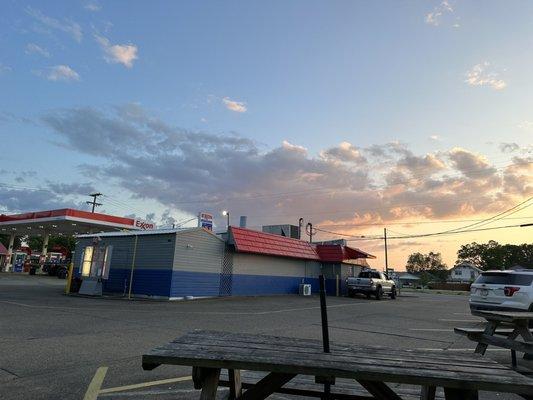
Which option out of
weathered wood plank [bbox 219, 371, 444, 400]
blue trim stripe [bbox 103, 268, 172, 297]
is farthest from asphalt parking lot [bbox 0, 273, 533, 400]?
blue trim stripe [bbox 103, 268, 172, 297]

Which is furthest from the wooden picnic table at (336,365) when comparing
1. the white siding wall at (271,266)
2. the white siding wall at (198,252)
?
the white siding wall at (271,266)

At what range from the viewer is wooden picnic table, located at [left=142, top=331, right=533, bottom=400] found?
286 cm

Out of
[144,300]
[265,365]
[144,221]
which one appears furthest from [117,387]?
[144,221]


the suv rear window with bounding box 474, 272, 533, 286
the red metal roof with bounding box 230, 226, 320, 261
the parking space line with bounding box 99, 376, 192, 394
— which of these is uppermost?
the red metal roof with bounding box 230, 226, 320, 261

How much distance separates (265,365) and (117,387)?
11.2 feet

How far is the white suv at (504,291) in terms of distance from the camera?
12625 mm

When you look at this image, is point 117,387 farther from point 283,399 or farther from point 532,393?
point 532,393

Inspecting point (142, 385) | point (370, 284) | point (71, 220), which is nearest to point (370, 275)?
point (370, 284)

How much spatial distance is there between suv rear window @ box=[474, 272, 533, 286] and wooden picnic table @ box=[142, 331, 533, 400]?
36.0 feet

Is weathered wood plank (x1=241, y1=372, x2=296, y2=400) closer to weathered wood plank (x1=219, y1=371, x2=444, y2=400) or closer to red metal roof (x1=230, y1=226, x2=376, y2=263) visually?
weathered wood plank (x1=219, y1=371, x2=444, y2=400)

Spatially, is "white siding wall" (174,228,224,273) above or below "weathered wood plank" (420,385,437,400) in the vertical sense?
above

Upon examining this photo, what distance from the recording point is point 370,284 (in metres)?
29.8

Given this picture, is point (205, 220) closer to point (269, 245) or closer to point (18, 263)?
point (269, 245)

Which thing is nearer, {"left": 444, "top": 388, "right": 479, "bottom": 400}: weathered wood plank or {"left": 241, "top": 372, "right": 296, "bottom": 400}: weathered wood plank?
{"left": 444, "top": 388, "right": 479, "bottom": 400}: weathered wood plank
